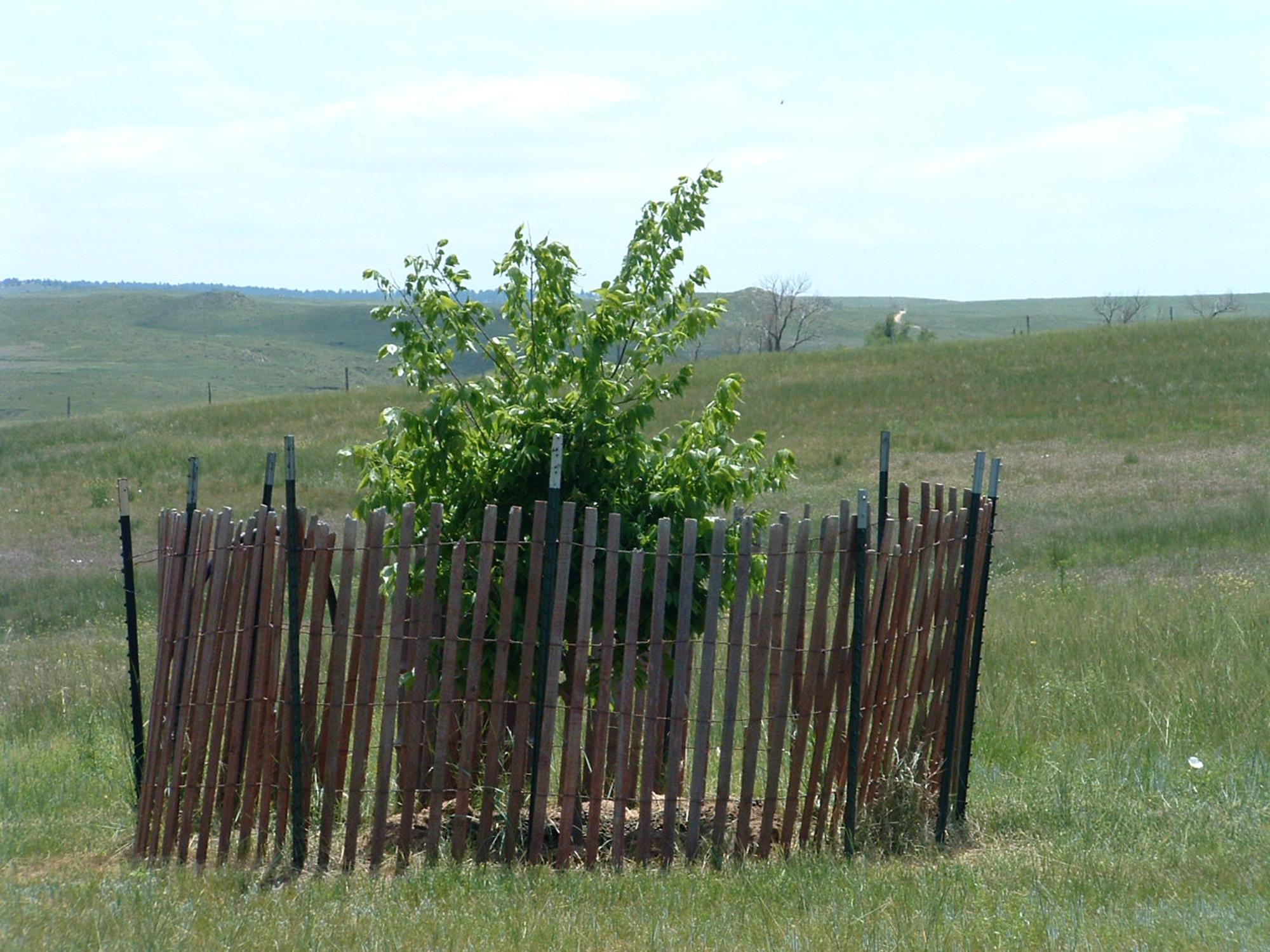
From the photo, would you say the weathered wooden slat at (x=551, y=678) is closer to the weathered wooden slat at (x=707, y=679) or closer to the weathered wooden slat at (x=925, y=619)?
the weathered wooden slat at (x=707, y=679)

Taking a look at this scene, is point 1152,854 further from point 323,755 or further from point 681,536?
point 323,755

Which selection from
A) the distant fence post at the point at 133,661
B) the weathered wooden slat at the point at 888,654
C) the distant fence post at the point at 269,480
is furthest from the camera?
the distant fence post at the point at 133,661

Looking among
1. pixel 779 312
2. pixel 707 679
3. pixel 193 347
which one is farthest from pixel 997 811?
pixel 193 347

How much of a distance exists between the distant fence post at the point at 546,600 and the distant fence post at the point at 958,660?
217 centimetres

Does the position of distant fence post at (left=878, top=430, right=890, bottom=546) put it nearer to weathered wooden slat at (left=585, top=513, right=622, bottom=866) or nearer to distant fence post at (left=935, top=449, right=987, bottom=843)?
distant fence post at (left=935, top=449, right=987, bottom=843)

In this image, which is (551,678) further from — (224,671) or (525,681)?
(224,671)

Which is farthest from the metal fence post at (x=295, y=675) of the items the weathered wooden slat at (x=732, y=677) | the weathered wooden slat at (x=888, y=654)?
the weathered wooden slat at (x=888, y=654)

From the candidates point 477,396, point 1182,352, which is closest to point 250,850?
point 477,396

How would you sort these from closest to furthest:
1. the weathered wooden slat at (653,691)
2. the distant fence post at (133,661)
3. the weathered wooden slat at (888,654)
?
the weathered wooden slat at (653,691), the weathered wooden slat at (888,654), the distant fence post at (133,661)

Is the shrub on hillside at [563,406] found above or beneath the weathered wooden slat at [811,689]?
above

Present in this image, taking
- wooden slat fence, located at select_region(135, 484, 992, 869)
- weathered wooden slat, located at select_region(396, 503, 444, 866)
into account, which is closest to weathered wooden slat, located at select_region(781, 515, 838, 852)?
wooden slat fence, located at select_region(135, 484, 992, 869)

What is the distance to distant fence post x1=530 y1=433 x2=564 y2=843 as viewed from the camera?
19.5ft

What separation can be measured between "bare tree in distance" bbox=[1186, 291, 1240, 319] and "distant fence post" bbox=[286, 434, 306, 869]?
343 feet

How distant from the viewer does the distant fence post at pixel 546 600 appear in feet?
19.5
